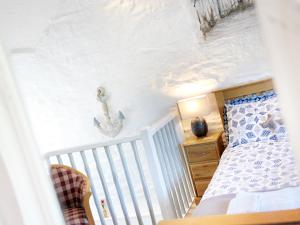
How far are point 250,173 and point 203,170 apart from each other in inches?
34.8

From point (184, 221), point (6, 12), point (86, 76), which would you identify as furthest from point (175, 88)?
point (184, 221)

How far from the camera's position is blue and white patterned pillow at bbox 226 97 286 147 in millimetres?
2561

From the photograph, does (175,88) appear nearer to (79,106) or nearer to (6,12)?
(79,106)

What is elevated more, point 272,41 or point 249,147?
point 272,41

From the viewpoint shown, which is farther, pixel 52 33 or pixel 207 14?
pixel 52 33

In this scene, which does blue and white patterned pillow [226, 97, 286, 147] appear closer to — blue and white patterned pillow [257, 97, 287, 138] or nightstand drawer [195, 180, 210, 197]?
blue and white patterned pillow [257, 97, 287, 138]

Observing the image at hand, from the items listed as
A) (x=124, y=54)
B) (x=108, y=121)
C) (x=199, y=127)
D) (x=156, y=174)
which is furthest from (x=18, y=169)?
(x=108, y=121)

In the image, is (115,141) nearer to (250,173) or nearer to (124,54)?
(250,173)

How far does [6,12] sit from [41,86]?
81 cm

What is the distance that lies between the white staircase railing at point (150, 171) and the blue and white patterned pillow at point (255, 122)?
53cm

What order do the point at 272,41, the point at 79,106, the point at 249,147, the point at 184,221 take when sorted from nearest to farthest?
1. the point at 272,41
2. the point at 184,221
3. the point at 249,147
4. the point at 79,106

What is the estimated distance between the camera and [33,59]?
11.0ft

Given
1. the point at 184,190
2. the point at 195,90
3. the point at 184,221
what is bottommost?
the point at 184,190

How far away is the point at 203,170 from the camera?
2.88 m
